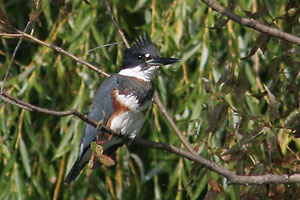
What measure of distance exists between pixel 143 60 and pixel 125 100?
234mm

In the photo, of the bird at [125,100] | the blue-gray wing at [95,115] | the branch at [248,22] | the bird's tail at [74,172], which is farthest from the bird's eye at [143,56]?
the branch at [248,22]

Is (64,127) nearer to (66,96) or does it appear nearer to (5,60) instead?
(66,96)

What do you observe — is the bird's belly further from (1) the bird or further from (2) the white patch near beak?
(2) the white patch near beak

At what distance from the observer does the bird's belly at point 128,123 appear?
2453mm

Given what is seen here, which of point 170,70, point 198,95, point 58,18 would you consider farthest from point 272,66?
point 58,18

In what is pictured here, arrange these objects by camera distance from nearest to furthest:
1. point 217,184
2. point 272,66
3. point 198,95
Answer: point 217,184
point 272,66
point 198,95

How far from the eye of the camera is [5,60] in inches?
121

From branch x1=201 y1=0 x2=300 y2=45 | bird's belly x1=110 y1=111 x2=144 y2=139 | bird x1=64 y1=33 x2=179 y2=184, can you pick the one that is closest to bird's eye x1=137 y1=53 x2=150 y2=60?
bird x1=64 y1=33 x2=179 y2=184

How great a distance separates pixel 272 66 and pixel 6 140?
129 cm

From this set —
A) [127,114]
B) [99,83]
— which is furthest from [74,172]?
[99,83]

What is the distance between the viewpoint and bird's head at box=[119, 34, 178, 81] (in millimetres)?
2607

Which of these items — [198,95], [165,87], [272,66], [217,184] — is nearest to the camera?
[217,184]

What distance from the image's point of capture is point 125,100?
2480 mm

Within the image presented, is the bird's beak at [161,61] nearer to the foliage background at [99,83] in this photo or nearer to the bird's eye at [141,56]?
the bird's eye at [141,56]
